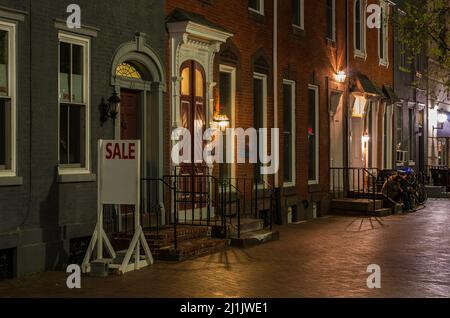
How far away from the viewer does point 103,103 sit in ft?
39.1

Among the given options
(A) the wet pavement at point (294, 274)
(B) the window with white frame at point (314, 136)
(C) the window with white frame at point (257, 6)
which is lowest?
(A) the wet pavement at point (294, 274)

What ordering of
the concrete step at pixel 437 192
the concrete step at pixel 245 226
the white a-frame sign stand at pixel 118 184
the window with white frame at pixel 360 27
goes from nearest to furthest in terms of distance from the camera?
the white a-frame sign stand at pixel 118 184
the concrete step at pixel 245 226
the window with white frame at pixel 360 27
the concrete step at pixel 437 192

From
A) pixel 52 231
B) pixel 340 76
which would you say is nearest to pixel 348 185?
pixel 340 76

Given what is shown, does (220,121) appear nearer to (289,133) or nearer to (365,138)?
(289,133)

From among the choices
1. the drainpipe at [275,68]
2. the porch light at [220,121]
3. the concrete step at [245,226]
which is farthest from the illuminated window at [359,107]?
the concrete step at [245,226]

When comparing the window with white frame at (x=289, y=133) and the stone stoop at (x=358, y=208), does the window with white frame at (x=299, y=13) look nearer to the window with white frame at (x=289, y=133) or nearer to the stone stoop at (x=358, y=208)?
the window with white frame at (x=289, y=133)

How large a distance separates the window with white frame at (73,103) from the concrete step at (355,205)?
10.7m

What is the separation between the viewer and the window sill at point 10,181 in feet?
32.9

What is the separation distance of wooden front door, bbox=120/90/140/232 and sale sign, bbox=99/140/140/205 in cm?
186

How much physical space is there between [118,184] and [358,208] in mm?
11236

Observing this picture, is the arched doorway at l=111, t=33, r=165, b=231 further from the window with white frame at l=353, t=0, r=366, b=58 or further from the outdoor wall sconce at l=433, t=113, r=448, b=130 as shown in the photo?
the outdoor wall sconce at l=433, t=113, r=448, b=130
